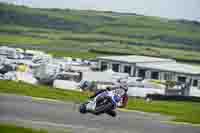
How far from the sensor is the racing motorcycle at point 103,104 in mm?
6715

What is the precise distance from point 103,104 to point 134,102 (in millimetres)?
404

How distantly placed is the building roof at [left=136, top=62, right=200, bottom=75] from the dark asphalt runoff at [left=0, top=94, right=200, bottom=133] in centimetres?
59

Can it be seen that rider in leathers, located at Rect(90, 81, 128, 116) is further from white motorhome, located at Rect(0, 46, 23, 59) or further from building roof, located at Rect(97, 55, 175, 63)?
white motorhome, located at Rect(0, 46, 23, 59)

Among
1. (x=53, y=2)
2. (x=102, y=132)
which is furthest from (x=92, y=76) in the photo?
(x=53, y=2)

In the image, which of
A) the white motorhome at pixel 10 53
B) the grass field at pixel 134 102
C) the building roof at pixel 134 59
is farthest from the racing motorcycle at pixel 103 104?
the white motorhome at pixel 10 53

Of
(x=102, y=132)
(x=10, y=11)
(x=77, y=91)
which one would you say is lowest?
(x=102, y=132)

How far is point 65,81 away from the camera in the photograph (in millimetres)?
6711

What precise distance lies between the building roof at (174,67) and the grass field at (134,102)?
390 millimetres

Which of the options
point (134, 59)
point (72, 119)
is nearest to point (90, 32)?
point (134, 59)

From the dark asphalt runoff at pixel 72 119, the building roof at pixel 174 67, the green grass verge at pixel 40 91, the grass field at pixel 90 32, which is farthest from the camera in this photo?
the grass field at pixel 90 32

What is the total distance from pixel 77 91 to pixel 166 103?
1.12 m

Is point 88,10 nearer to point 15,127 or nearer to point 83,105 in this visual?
point 83,105

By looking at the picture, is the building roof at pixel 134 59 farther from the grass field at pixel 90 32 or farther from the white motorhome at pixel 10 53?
the white motorhome at pixel 10 53

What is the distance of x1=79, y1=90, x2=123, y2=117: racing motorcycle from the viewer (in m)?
6.71
